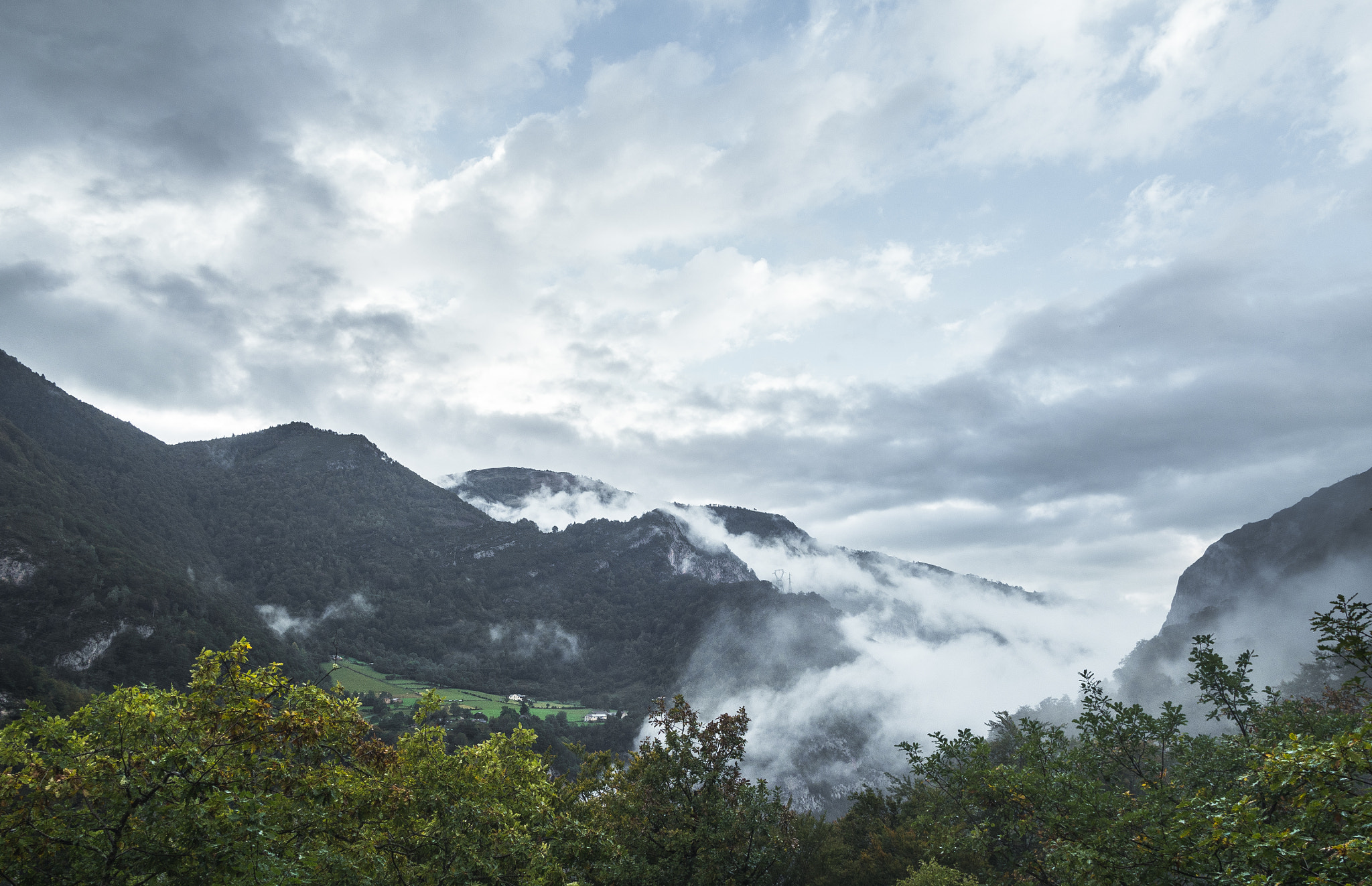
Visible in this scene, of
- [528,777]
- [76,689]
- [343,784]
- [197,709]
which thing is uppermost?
[197,709]

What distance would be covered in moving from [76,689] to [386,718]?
210ft

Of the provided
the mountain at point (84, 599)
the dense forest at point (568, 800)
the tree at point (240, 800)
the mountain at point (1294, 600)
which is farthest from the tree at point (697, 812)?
the mountain at point (1294, 600)

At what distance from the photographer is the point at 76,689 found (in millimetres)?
103188

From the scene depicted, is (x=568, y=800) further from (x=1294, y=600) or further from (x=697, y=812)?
(x=1294, y=600)

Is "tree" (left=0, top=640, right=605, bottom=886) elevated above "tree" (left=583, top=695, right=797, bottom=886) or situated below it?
above

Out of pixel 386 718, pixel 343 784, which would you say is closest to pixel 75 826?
pixel 343 784

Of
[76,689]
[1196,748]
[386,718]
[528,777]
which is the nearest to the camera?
[1196,748]

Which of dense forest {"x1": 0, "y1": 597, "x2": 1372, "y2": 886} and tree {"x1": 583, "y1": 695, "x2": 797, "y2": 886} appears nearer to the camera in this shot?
dense forest {"x1": 0, "y1": 597, "x2": 1372, "y2": 886}

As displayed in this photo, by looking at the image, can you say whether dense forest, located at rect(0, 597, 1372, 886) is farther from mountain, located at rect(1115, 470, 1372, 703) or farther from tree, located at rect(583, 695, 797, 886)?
mountain, located at rect(1115, 470, 1372, 703)

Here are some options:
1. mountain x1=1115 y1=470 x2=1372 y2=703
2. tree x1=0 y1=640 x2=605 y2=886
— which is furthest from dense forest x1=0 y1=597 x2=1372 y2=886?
mountain x1=1115 y1=470 x2=1372 y2=703

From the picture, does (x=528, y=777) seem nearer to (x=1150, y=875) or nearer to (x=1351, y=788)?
(x=1150, y=875)

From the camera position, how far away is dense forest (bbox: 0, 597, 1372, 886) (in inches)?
406

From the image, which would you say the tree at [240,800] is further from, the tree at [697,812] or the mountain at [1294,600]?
the mountain at [1294,600]

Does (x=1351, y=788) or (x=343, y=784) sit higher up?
(x=1351, y=788)
